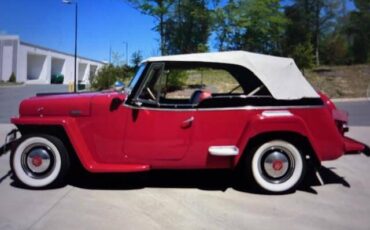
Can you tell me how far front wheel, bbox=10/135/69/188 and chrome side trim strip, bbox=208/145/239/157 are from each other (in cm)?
177

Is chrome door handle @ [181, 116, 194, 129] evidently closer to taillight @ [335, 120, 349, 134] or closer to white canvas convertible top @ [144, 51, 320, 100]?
white canvas convertible top @ [144, 51, 320, 100]

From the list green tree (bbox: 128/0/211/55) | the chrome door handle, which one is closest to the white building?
green tree (bbox: 128/0/211/55)

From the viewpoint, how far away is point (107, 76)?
22.6 metres

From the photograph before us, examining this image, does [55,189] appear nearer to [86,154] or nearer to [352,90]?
[86,154]

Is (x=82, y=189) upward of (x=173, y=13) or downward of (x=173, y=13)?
downward

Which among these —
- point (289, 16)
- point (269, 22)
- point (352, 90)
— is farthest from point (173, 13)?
point (352, 90)

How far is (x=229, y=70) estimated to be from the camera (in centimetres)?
560


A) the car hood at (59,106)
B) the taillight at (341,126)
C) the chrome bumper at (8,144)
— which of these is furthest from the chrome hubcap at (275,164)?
the chrome bumper at (8,144)

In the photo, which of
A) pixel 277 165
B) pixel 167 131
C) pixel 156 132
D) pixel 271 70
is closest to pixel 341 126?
pixel 277 165

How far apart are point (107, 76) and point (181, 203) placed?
1887cm

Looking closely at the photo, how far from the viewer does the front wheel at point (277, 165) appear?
489 cm

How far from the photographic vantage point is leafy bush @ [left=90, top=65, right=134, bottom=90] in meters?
22.4

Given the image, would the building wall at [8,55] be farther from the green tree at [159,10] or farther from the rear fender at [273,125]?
the rear fender at [273,125]

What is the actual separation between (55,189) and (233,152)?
221 cm
